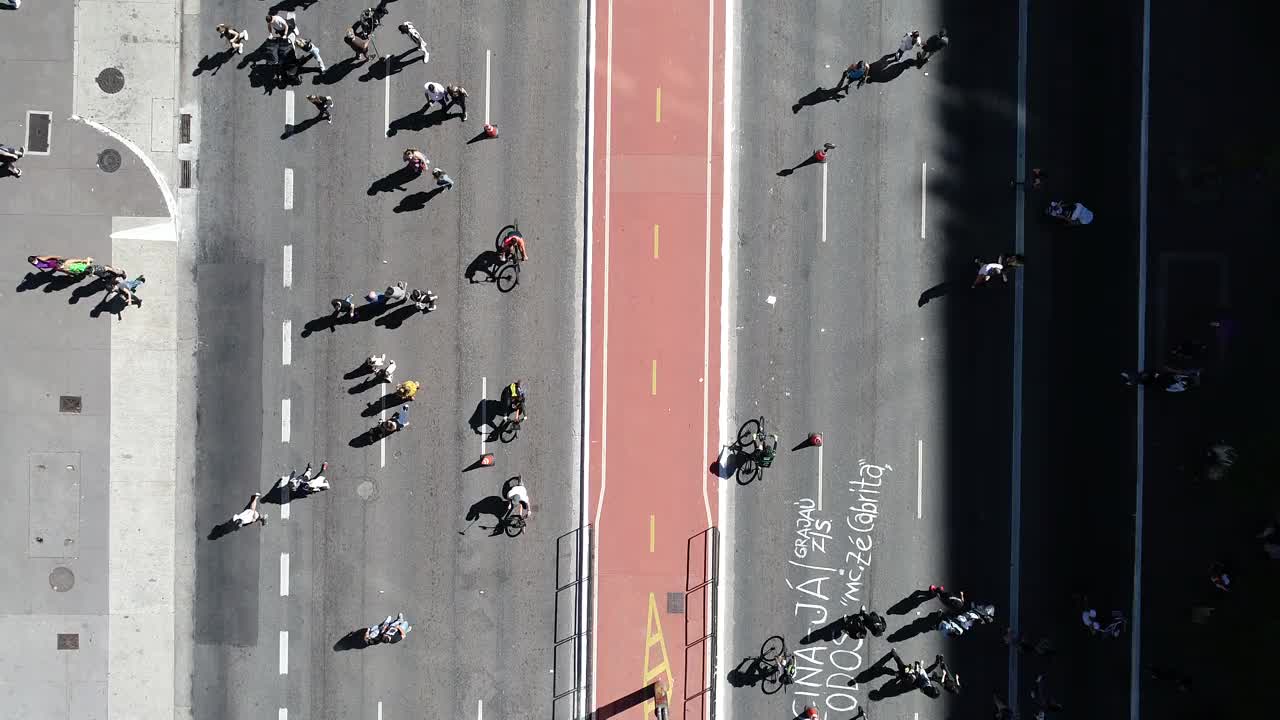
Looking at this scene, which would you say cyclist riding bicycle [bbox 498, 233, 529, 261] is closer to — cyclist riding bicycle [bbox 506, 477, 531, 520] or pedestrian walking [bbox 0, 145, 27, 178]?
cyclist riding bicycle [bbox 506, 477, 531, 520]

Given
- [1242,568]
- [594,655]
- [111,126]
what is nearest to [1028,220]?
[1242,568]

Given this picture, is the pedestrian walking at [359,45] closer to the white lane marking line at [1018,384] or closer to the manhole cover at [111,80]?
the manhole cover at [111,80]

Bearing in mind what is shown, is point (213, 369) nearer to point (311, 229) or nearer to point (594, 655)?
point (311, 229)

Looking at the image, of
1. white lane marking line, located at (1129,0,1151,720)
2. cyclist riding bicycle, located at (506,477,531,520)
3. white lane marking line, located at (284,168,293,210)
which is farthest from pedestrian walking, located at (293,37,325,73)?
white lane marking line, located at (1129,0,1151,720)

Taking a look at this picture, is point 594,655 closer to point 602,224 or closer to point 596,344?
point 596,344

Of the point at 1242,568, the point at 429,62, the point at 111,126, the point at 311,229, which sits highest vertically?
the point at 429,62

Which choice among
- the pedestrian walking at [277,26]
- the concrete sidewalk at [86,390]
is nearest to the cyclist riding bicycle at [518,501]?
the concrete sidewalk at [86,390]

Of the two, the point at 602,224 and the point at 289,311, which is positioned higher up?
the point at 602,224
